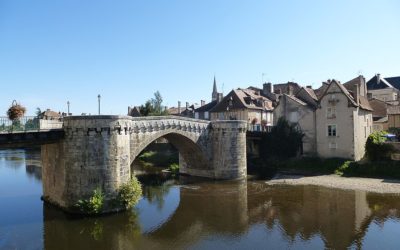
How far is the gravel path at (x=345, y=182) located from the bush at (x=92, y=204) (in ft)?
53.4

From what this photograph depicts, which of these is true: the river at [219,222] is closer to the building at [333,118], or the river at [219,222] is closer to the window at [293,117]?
the building at [333,118]

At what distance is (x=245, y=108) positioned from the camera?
46969 mm

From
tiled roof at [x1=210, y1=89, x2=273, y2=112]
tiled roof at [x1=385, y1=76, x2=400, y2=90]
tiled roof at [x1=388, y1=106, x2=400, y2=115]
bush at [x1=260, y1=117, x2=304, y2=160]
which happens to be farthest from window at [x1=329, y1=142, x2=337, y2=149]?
tiled roof at [x1=385, y1=76, x2=400, y2=90]

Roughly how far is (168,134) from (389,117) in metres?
28.3

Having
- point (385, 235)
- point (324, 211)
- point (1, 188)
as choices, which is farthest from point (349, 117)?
point (1, 188)

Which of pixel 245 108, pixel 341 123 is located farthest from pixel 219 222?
pixel 245 108

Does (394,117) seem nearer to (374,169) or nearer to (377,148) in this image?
(377,148)

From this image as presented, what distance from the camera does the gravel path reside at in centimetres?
2808

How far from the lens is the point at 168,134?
102 feet

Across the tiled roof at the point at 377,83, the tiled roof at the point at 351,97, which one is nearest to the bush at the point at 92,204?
the tiled roof at the point at 351,97

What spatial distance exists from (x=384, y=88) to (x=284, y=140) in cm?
3019

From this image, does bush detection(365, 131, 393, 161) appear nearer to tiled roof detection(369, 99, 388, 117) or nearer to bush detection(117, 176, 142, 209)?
tiled roof detection(369, 99, 388, 117)

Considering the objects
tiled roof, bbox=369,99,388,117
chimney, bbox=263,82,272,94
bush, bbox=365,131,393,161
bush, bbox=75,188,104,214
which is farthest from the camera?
chimney, bbox=263,82,272,94

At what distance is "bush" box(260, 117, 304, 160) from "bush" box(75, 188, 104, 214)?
2460 cm
